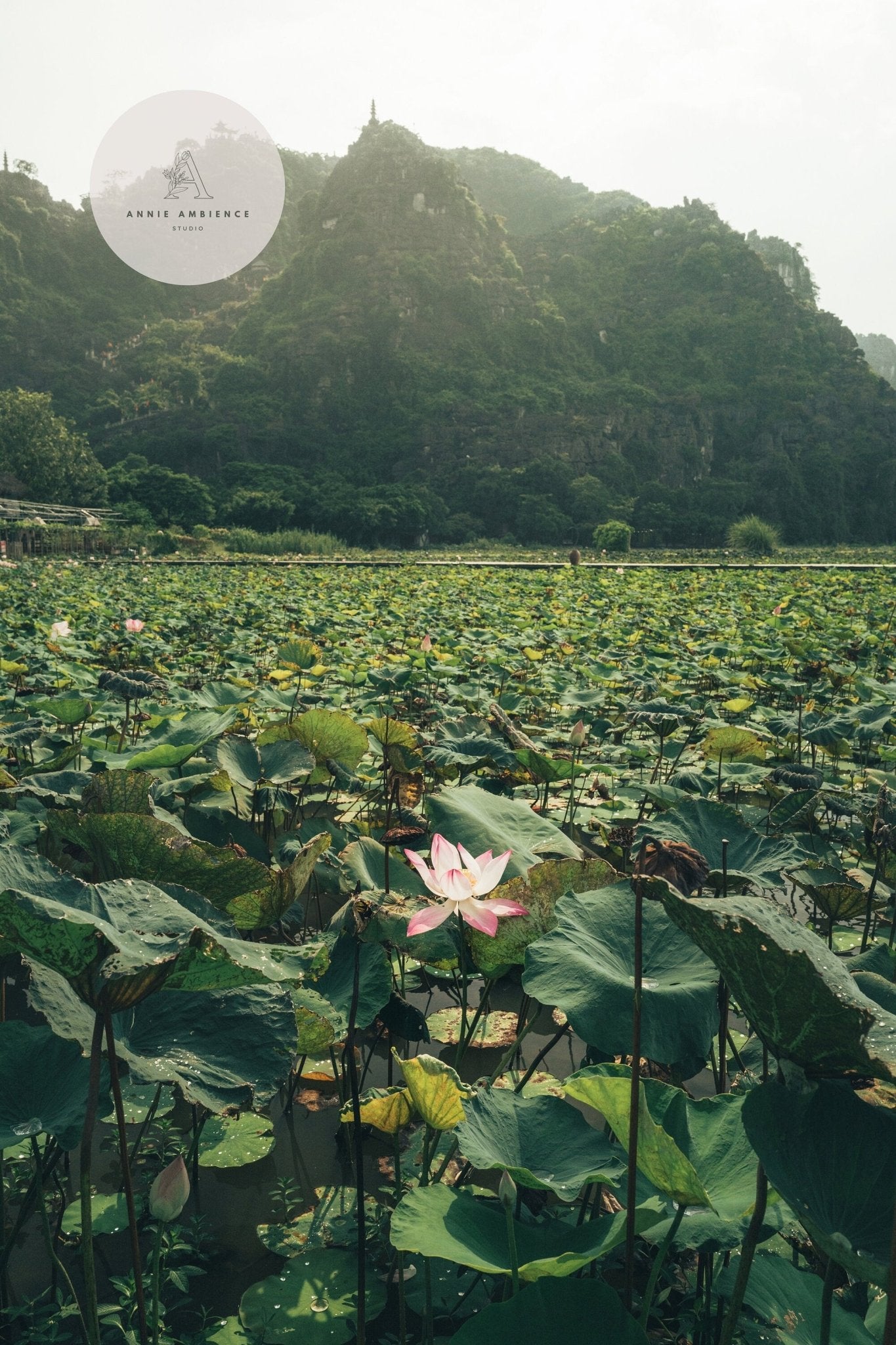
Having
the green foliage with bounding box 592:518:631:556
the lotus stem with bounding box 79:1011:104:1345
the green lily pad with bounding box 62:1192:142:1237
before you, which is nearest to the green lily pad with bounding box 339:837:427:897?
the green lily pad with bounding box 62:1192:142:1237

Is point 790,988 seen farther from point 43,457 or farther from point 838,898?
point 43,457

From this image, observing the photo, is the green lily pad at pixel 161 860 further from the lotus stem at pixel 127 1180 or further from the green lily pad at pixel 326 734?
the green lily pad at pixel 326 734

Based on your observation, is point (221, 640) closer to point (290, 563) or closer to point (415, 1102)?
point (415, 1102)

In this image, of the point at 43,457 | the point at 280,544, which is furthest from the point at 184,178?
the point at 280,544

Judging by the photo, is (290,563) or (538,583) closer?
(538,583)

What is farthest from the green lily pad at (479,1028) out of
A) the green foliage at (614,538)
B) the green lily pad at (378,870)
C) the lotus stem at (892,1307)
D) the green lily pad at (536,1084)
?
the green foliage at (614,538)

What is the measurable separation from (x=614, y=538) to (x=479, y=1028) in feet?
80.5

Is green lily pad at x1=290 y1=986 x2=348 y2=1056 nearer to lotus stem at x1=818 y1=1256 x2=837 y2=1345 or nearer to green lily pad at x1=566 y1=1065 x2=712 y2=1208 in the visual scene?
green lily pad at x1=566 y1=1065 x2=712 y2=1208

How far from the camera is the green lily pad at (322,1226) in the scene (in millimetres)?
1124

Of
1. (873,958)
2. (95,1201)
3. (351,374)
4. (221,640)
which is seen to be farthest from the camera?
(351,374)

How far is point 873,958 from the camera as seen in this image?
Answer: 1013mm

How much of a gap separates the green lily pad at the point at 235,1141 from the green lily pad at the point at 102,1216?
124 mm

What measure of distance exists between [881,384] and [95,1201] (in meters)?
53.9

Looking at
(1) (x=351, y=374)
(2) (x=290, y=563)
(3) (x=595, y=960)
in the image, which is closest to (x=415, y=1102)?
(3) (x=595, y=960)
